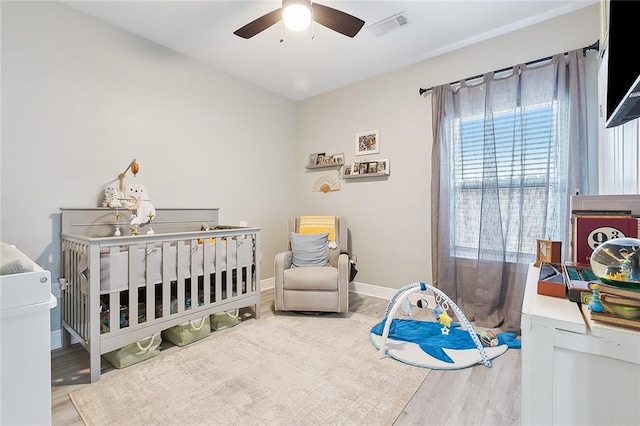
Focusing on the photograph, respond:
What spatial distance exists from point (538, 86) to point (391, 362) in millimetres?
2440

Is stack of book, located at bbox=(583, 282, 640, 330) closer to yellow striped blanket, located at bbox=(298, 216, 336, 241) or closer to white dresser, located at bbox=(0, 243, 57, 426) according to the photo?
white dresser, located at bbox=(0, 243, 57, 426)

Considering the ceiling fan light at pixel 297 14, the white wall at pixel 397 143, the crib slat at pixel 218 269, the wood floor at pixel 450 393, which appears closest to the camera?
the wood floor at pixel 450 393

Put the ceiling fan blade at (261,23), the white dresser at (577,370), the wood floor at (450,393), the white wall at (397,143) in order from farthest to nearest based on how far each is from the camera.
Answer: the white wall at (397,143) → the ceiling fan blade at (261,23) → the wood floor at (450,393) → the white dresser at (577,370)

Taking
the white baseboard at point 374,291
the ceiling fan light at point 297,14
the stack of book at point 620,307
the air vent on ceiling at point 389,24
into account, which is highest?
the air vent on ceiling at point 389,24

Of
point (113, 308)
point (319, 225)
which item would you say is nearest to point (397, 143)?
point (319, 225)

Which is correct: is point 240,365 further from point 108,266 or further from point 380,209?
point 380,209

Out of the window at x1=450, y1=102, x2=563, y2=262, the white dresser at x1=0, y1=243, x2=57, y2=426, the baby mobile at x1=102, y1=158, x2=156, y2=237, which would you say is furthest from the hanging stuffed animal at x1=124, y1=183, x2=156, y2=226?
the window at x1=450, y1=102, x2=563, y2=262

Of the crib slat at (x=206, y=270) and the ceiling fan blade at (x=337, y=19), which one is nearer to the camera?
the ceiling fan blade at (x=337, y=19)

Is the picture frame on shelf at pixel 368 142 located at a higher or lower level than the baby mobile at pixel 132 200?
higher

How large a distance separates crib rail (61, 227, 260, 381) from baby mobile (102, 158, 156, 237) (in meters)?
0.30

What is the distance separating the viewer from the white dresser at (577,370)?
0.66m

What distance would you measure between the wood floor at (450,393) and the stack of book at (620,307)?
3.31ft

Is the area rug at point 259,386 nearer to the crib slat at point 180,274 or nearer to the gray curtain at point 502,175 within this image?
the crib slat at point 180,274

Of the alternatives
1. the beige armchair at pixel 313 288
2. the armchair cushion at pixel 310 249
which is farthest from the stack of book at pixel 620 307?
→ the armchair cushion at pixel 310 249
